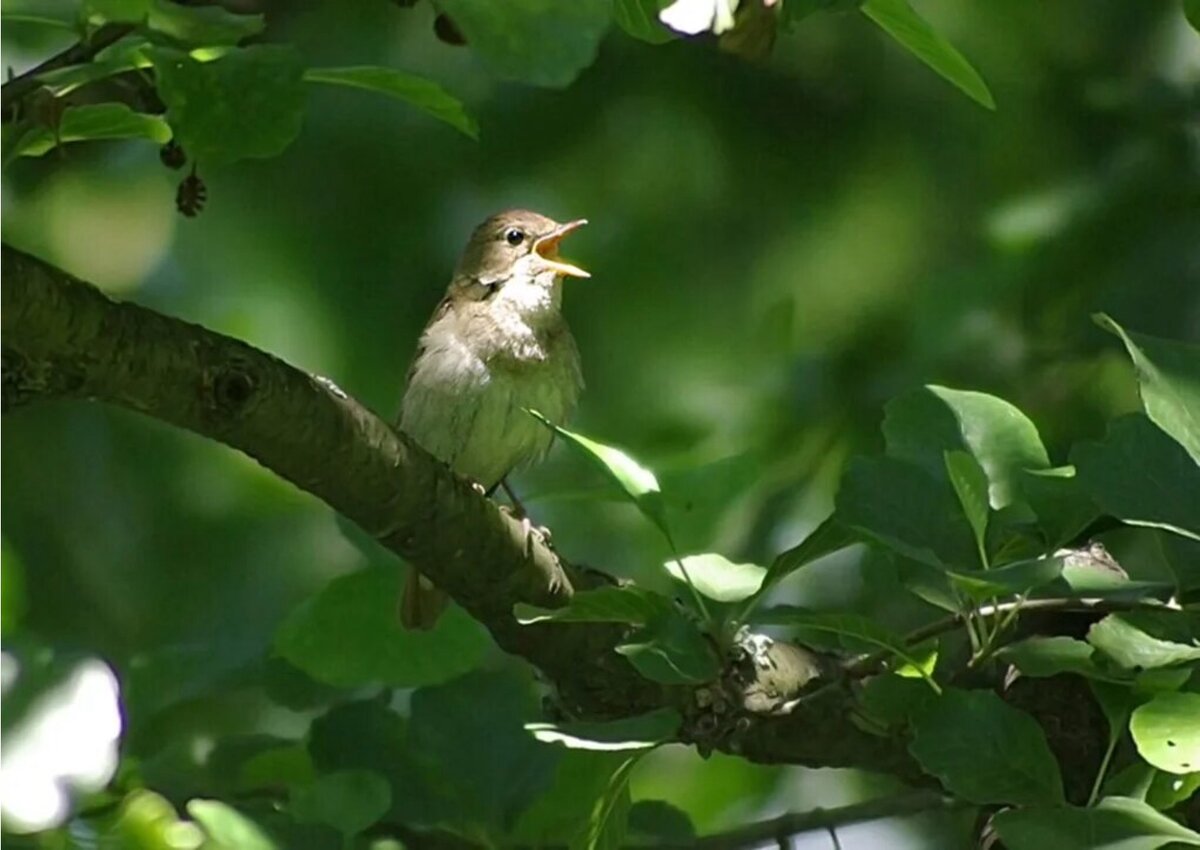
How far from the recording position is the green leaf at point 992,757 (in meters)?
1.63

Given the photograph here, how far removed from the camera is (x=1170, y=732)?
1.56 m

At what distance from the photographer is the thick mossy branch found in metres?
1.63

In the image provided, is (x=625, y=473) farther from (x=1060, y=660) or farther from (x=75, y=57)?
(x=75, y=57)

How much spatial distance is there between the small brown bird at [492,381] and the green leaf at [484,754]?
1.35 meters

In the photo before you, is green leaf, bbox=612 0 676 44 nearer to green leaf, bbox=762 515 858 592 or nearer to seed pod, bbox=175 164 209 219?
green leaf, bbox=762 515 858 592

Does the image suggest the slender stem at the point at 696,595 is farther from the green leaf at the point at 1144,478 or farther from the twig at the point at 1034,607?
the green leaf at the point at 1144,478

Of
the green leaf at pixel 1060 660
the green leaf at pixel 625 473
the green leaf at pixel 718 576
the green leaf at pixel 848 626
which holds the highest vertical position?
the green leaf at pixel 625 473

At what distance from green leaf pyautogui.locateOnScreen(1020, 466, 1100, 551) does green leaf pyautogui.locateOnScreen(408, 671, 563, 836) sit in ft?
2.35

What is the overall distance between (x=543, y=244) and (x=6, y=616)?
5.43 ft

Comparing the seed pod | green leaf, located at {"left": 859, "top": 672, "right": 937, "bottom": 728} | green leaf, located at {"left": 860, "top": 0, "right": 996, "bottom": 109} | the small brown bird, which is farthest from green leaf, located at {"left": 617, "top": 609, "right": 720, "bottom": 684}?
the small brown bird

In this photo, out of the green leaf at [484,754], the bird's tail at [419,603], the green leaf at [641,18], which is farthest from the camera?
the bird's tail at [419,603]

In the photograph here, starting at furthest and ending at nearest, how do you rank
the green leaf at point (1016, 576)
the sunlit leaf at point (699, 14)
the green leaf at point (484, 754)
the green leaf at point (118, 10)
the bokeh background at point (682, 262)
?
the bokeh background at point (682, 262)
the green leaf at point (484, 754)
the green leaf at point (118, 10)
the green leaf at point (1016, 576)
the sunlit leaf at point (699, 14)

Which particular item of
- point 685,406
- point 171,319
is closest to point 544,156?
point 685,406

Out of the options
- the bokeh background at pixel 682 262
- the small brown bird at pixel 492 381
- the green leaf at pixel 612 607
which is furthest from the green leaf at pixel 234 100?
the small brown bird at pixel 492 381
